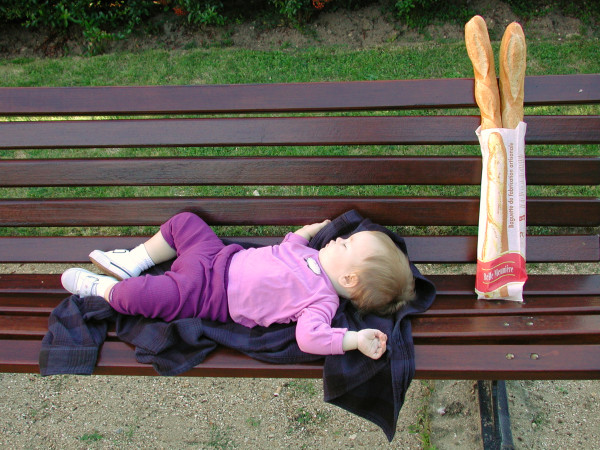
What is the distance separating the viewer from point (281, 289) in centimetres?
222

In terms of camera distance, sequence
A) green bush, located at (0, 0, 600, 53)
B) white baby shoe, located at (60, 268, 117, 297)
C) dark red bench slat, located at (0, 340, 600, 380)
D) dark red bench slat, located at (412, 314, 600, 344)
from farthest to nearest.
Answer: green bush, located at (0, 0, 600, 53)
white baby shoe, located at (60, 268, 117, 297)
dark red bench slat, located at (412, 314, 600, 344)
dark red bench slat, located at (0, 340, 600, 380)

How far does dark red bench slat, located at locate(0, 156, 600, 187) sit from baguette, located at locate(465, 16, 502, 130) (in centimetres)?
19

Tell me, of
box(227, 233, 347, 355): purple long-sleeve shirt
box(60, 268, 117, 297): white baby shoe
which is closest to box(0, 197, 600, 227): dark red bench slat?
box(227, 233, 347, 355): purple long-sleeve shirt

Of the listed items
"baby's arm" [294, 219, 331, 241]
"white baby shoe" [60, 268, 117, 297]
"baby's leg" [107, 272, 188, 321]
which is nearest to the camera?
"baby's leg" [107, 272, 188, 321]

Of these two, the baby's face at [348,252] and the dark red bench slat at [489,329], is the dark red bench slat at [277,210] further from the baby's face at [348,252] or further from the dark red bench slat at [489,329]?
the dark red bench slat at [489,329]

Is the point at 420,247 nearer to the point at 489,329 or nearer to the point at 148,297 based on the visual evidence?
the point at 489,329

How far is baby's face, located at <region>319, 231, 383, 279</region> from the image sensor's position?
2.19m

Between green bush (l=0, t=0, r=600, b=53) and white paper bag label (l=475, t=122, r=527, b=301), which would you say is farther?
green bush (l=0, t=0, r=600, b=53)

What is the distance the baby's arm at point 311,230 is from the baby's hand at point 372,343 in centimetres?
62

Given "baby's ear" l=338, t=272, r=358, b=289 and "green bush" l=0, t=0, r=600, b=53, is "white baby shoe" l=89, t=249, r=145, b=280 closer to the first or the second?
"baby's ear" l=338, t=272, r=358, b=289

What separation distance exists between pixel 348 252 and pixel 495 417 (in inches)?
38.2

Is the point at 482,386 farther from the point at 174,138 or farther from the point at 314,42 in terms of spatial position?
the point at 314,42

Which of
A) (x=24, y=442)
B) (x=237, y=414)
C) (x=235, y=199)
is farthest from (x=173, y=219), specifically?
(x=24, y=442)

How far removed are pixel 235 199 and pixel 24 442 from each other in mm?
1400
